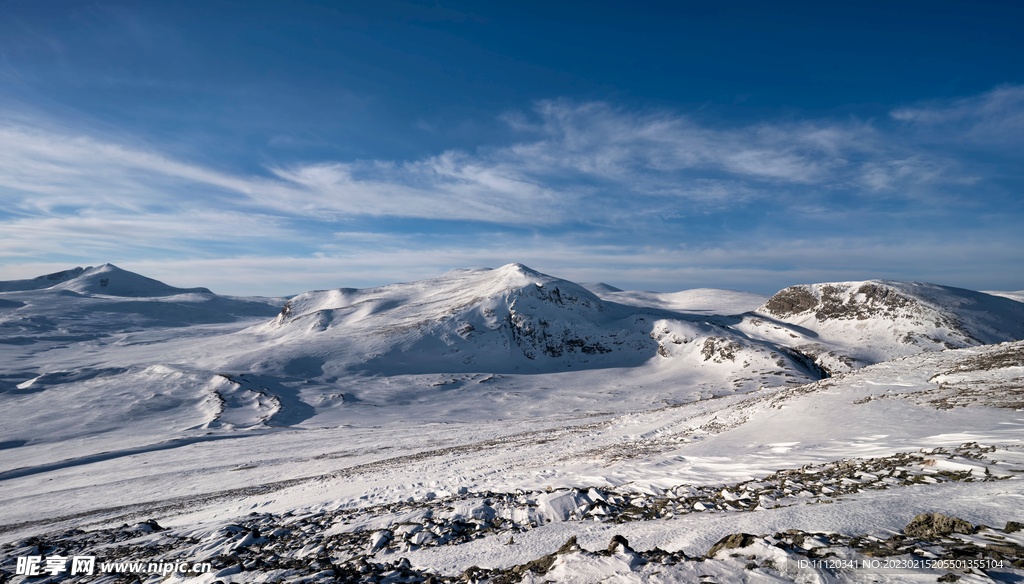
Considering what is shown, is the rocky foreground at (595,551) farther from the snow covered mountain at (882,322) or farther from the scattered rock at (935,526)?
the snow covered mountain at (882,322)

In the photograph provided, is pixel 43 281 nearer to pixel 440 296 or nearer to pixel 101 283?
pixel 101 283

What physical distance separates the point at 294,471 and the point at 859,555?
19.9 m

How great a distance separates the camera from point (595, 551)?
446 cm

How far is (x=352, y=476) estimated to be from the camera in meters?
14.4

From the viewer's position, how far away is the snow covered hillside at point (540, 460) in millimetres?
4582

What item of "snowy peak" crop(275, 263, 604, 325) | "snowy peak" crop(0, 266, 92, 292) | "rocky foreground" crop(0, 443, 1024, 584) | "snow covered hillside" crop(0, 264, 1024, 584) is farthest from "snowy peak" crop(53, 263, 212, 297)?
"rocky foreground" crop(0, 443, 1024, 584)

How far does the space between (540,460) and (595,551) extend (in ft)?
30.8

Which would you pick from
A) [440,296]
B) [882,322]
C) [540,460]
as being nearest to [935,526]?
[540,460]

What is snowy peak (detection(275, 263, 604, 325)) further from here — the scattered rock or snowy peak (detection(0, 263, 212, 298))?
snowy peak (detection(0, 263, 212, 298))

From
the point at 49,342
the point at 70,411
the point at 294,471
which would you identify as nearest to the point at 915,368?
the point at 294,471

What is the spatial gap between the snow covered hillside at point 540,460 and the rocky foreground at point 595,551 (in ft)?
0.15

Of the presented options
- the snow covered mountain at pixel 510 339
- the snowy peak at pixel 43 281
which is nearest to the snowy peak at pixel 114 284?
the snowy peak at pixel 43 281

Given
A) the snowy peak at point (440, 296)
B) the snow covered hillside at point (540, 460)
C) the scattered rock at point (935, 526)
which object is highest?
the snowy peak at point (440, 296)

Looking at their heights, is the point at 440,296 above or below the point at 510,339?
above
